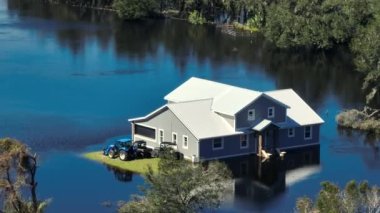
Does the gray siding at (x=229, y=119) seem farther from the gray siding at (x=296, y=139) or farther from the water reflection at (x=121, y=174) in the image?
the water reflection at (x=121, y=174)

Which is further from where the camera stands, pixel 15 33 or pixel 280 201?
pixel 15 33

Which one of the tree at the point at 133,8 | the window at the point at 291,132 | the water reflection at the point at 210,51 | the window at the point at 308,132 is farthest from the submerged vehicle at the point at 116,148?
the tree at the point at 133,8

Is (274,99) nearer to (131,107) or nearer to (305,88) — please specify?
(131,107)

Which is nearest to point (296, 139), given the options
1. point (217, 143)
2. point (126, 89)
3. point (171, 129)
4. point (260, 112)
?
point (260, 112)

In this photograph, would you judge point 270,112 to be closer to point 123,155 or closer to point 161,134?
point 161,134

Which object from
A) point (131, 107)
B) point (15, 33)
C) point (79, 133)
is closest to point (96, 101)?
point (131, 107)

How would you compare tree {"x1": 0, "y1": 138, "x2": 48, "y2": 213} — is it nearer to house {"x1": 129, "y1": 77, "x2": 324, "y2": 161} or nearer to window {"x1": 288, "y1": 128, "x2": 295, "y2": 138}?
house {"x1": 129, "y1": 77, "x2": 324, "y2": 161}

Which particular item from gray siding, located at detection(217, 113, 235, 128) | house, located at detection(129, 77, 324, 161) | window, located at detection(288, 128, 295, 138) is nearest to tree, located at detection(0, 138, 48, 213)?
house, located at detection(129, 77, 324, 161)

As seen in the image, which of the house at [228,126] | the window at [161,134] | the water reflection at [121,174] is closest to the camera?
the water reflection at [121,174]
